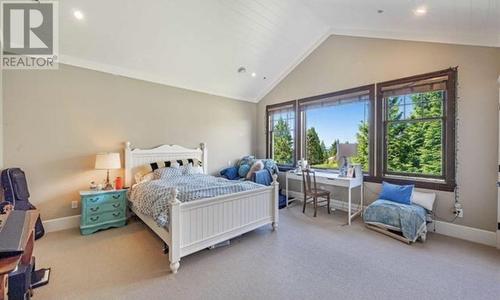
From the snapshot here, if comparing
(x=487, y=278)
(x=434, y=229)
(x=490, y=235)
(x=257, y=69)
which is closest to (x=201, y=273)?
(x=487, y=278)

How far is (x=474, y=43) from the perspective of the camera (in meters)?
3.10

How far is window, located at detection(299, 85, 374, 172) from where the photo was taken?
4.36 m

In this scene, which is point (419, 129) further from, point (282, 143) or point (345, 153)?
point (282, 143)

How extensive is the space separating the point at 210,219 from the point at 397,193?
293cm

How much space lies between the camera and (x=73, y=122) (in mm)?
3697

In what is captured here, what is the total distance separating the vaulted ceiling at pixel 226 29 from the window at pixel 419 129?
0.69 metres

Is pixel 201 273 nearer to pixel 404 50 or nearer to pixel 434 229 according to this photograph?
pixel 434 229

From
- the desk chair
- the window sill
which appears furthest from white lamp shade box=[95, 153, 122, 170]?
the window sill

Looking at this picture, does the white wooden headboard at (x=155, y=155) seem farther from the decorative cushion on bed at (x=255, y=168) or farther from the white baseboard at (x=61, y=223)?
the decorative cushion on bed at (x=255, y=168)

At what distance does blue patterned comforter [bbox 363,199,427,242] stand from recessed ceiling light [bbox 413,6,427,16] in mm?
2633

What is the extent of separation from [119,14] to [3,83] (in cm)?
191

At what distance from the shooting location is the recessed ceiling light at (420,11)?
2.83 metres

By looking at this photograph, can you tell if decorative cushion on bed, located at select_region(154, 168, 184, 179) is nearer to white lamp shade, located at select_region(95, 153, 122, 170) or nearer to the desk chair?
white lamp shade, located at select_region(95, 153, 122, 170)

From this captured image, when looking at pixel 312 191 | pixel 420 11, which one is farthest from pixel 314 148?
pixel 420 11
